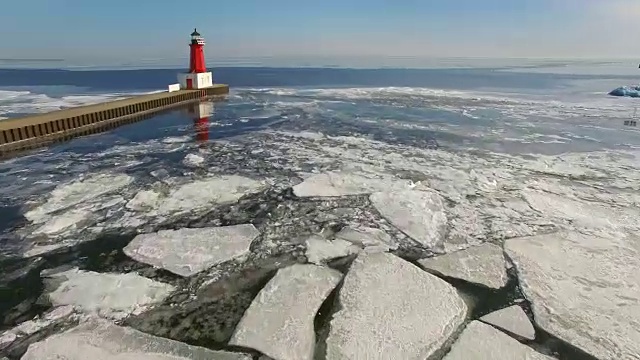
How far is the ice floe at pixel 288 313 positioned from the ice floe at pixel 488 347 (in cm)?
93

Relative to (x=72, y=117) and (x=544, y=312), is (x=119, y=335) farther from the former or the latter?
(x=72, y=117)

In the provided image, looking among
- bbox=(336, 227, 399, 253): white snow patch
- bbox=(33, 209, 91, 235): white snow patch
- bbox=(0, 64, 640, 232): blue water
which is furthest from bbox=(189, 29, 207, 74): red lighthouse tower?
bbox=(336, 227, 399, 253): white snow patch

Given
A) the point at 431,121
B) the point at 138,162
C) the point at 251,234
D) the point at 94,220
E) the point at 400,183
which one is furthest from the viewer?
the point at 431,121

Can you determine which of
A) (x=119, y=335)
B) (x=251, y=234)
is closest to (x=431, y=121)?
(x=251, y=234)

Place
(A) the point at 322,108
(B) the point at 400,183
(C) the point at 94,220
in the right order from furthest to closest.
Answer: (A) the point at 322,108 → (B) the point at 400,183 → (C) the point at 94,220

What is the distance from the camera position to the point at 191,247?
3.69 metres

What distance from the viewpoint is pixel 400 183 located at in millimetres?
5605

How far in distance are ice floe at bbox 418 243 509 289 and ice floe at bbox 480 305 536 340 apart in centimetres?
35

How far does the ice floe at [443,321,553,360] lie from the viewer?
2.35 metres

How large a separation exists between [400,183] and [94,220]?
3.94 meters

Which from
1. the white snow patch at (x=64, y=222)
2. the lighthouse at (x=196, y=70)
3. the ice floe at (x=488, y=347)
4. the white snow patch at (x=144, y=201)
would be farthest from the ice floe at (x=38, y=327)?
the lighthouse at (x=196, y=70)

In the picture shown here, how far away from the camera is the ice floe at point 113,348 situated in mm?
2332

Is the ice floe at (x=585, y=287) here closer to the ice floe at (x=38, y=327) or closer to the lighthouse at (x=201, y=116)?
the ice floe at (x=38, y=327)

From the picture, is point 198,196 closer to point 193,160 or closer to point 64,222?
point 64,222
